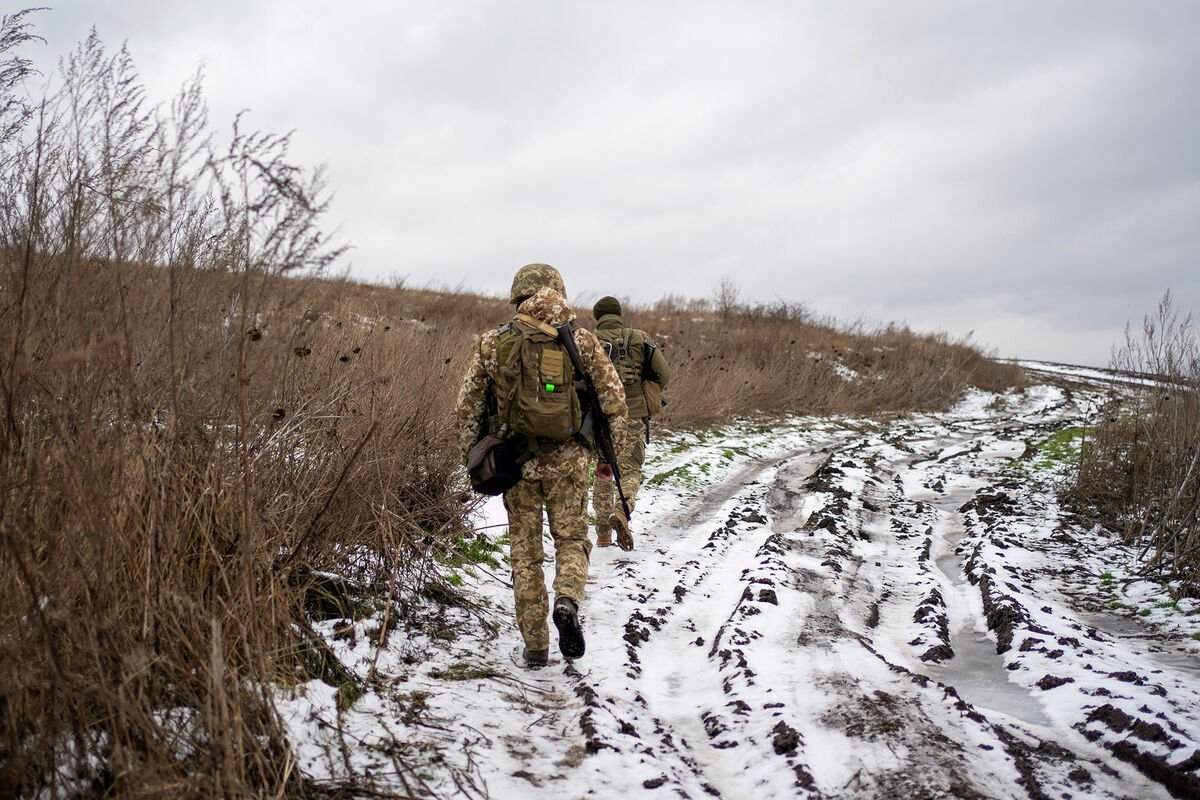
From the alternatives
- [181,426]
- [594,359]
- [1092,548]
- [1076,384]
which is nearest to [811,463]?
[1092,548]

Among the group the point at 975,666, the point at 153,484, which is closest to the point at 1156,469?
the point at 975,666

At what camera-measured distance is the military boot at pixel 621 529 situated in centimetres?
595

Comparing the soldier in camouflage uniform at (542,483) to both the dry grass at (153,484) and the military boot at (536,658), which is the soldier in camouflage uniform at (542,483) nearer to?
the military boot at (536,658)

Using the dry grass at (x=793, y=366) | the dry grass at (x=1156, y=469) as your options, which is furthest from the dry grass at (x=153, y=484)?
the dry grass at (x=793, y=366)

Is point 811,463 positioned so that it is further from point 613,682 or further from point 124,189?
point 124,189

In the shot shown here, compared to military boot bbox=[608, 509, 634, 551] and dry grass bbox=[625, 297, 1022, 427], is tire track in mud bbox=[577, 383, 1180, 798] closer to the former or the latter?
military boot bbox=[608, 509, 634, 551]

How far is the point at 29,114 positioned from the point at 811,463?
31.2 feet

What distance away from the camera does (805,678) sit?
357 centimetres

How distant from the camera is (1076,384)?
27875mm

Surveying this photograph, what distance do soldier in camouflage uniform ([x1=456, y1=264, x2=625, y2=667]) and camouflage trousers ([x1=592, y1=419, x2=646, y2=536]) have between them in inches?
81.5

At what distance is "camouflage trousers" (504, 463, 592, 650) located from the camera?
383 cm

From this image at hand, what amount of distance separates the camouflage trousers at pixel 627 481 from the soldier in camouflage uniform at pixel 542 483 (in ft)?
6.79

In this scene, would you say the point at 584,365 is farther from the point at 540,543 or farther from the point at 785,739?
the point at 785,739

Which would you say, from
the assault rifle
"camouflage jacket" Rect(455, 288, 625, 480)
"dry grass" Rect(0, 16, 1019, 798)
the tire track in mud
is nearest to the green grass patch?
the tire track in mud
